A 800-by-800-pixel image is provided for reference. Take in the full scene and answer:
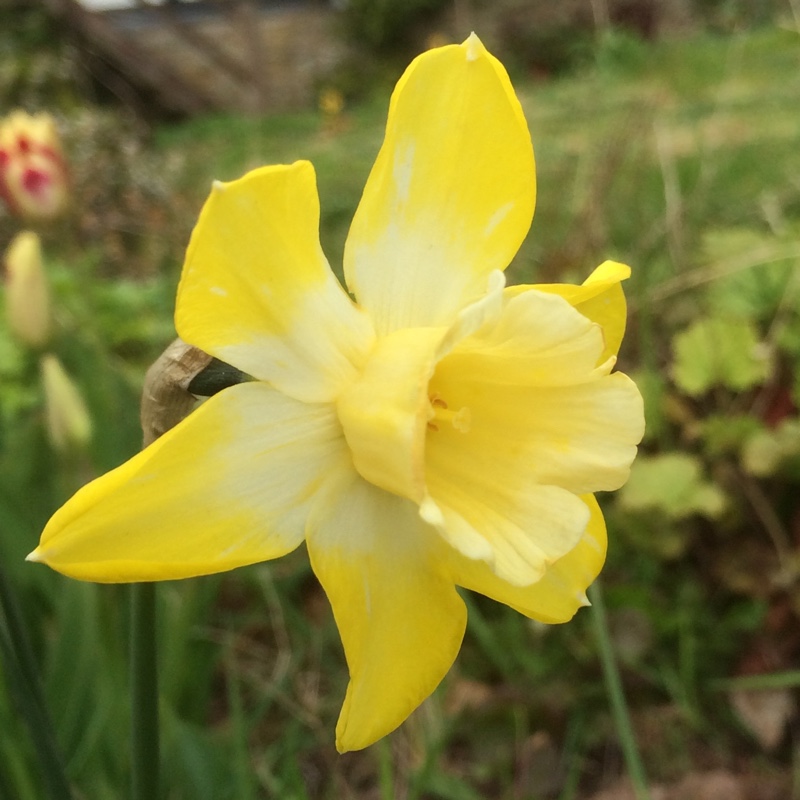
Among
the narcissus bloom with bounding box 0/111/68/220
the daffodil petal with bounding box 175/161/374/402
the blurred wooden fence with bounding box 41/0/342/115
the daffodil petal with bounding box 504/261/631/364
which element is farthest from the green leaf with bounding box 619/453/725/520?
the blurred wooden fence with bounding box 41/0/342/115

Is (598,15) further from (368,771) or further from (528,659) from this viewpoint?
→ (368,771)

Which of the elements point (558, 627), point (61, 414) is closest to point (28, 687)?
point (61, 414)

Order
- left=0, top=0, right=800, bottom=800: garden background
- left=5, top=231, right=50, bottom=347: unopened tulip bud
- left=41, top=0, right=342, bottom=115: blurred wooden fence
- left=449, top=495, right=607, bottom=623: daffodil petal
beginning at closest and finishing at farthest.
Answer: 1. left=449, top=495, right=607, bottom=623: daffodil petal
2. left=0, top=0, right=800, bottom=800: garden background
3. left=5, top=231, right=50, bottom=347: unopened tulip bud
4. left=41, top=0, right=342, bottom=115: blurred wooden fence

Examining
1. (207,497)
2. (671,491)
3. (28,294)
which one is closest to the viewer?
(207,497)

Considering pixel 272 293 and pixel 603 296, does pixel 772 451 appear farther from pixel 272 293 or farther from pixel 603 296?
pixel 272 293

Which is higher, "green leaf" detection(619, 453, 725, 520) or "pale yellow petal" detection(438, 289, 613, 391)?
"pale yellow petal" detection(438, 289, 613, 391)

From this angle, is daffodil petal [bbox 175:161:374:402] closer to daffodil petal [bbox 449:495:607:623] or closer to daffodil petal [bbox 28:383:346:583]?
daffodil petal [bbox 28:383:346:583]

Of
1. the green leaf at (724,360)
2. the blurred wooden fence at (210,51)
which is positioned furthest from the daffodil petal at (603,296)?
the blurred wooden fence at (210,51)

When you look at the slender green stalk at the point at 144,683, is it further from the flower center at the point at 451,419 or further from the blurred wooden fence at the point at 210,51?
the blurred wooden fence at the point at 210,51
